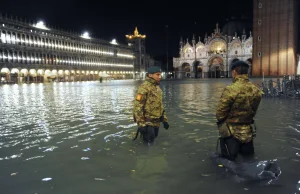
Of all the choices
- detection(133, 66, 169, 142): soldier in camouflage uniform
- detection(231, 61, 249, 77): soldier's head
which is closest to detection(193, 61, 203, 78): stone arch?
detection(133, 66, 169, 142): soldier in camouflage uniform

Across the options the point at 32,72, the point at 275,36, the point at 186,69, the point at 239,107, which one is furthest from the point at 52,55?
the point at 239,107

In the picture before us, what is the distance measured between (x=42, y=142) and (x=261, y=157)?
465 cm

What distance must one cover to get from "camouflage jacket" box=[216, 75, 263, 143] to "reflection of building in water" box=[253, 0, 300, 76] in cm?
5389

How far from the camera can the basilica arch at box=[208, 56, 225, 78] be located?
9219cm

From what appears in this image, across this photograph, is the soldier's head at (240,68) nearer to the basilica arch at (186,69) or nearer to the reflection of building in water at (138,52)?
the basilica arch at (186,69)

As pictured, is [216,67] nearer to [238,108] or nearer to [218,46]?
[218,46]

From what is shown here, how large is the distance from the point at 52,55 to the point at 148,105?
84899 mm

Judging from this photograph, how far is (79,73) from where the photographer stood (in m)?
94.1

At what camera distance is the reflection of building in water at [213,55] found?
88.1 meters

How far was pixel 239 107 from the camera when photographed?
14.4 feet

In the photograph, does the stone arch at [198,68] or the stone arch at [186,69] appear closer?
the stone arch at [198,68]

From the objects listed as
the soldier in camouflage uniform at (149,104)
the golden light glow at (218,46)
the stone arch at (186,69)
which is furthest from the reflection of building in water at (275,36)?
the soldier in camouflage uniform at (149,104)

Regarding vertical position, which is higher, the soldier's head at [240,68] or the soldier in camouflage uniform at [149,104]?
the soldier's head at [240,68]

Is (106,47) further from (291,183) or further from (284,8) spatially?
(291,183)
